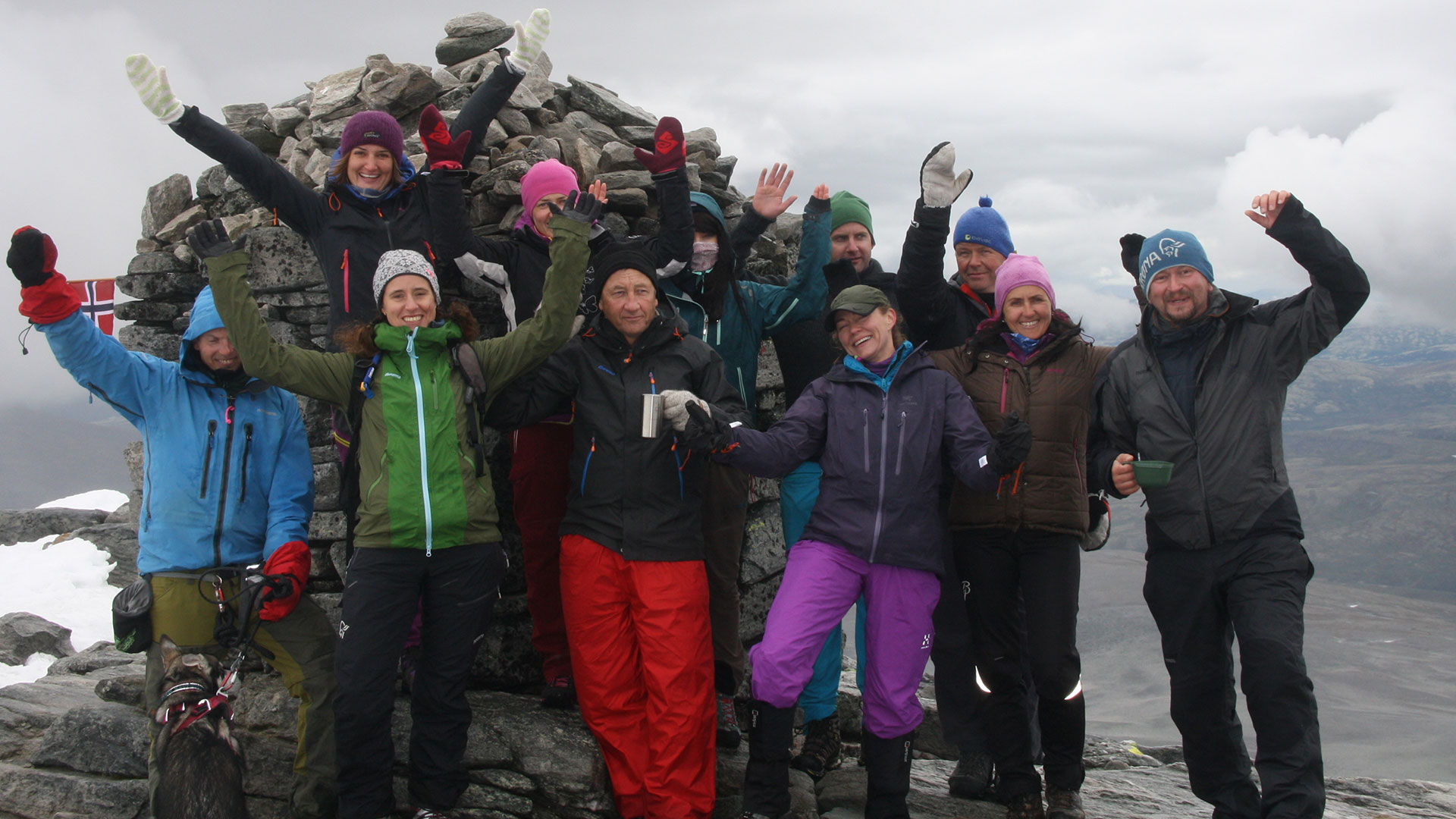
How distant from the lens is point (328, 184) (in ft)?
21.2

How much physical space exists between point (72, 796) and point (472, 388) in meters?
4.19

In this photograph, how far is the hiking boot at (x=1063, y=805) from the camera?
5.66 meters

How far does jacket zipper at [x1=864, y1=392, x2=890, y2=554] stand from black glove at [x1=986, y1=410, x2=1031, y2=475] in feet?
2.10

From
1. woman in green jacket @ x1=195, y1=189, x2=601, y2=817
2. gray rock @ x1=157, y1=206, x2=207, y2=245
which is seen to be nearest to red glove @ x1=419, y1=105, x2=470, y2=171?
woman in green jacket @ x1=195, y1=189, x2=601, y2=817

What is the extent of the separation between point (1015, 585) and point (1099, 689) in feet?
143

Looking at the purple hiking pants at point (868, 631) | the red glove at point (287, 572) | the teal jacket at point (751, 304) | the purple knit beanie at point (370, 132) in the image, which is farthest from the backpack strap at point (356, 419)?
the purple hiking pants at point (868, 631)

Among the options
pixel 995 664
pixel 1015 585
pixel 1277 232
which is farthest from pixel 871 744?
pixel 1277 232

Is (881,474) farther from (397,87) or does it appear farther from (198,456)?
(397,87)

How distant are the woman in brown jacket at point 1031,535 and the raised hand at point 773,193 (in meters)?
1.83

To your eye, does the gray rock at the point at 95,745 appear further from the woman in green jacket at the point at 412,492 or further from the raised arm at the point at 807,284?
the raised arm at the point at 807,284

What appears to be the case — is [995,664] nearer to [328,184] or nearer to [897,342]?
[897,342]

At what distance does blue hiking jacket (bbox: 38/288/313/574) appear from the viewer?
17.8 feet

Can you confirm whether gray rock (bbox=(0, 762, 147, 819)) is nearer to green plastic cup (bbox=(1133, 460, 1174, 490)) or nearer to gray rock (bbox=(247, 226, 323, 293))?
gray rock (bbox=(247, 226, 323, 293))

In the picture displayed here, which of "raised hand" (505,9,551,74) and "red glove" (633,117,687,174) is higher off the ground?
"raised hand" (505,9,551,74)
